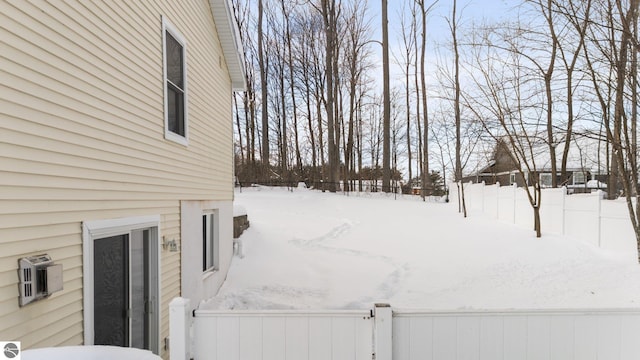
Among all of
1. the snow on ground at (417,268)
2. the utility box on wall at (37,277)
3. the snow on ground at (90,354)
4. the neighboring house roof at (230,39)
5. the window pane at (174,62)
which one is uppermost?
the neighboring house roof at (230,39)

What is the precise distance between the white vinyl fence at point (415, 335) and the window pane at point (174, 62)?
3376 millimetres

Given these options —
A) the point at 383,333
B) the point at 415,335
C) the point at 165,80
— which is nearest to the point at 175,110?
the point at 165,80

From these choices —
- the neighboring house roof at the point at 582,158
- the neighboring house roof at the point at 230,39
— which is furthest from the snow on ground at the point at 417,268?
the neighboring house roof at the point at 582,158

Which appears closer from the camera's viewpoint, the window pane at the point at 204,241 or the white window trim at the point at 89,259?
the white window trim at the point at 89,259

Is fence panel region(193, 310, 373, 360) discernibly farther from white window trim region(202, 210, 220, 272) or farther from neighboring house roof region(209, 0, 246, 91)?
neighboring house roof region(209, 0, 246, 91)

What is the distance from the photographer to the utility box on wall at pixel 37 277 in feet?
8.71

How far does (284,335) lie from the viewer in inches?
135

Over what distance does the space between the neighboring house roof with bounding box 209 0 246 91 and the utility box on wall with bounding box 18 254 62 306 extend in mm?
5739

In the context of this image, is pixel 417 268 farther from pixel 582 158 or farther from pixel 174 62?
pixel 582 158

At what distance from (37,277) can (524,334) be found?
3663 mm

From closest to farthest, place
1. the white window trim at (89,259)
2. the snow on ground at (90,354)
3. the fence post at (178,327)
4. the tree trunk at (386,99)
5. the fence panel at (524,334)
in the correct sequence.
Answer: the snow on ground at (90,354) → the fence post at (178,327) → the white window trim at (89,259) → the fence panel at (524,334) → the tree trunk at (386,99)

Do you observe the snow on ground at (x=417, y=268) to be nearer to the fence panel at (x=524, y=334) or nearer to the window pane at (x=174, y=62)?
the window pane at (x=174, y=62)

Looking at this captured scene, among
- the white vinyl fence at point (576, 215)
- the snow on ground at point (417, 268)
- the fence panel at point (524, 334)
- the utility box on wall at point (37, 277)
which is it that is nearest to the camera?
the utility box on wall at point (37, 277)

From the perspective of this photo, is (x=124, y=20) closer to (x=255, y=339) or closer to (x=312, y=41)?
(x=255, y=339)
